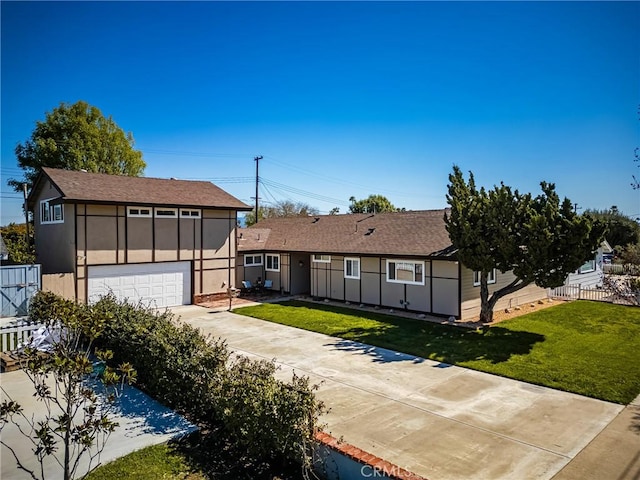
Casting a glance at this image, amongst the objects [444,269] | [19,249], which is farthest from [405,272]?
[19,249]

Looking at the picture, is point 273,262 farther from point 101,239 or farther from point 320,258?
point 101,239

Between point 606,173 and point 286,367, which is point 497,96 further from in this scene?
point 286,367

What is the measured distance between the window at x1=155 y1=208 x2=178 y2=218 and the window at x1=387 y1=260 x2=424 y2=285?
34.9 feet

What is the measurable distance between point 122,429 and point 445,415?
6.04 meters

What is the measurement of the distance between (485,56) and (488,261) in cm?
711

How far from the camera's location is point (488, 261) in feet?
46.4

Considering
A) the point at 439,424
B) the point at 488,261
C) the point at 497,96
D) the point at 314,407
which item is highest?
the point at 497,96

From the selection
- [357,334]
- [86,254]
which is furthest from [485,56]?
[86,254]

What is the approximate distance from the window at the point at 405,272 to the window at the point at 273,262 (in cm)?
787

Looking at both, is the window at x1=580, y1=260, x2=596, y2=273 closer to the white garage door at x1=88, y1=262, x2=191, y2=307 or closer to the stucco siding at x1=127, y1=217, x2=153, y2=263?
the white garage door at x1=88, y1=262, x2=191, y2=307

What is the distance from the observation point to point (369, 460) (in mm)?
5137

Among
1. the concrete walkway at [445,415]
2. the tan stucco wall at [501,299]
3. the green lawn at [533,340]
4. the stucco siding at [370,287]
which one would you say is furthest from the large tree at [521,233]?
the concrete walkway at [445,415]

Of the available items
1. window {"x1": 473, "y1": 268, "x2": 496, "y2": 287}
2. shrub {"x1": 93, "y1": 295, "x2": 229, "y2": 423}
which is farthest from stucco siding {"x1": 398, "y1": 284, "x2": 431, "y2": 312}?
shrub {"x1": 93, "y1": 295, "x2": 229, "y2": 423}

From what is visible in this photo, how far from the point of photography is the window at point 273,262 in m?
23.9
